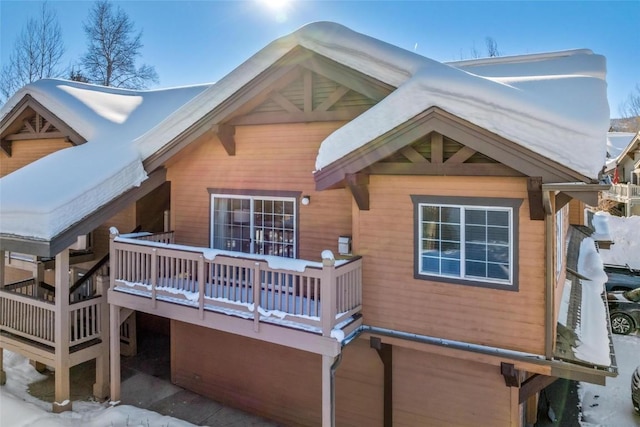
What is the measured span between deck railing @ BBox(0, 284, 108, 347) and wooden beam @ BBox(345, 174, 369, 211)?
6129 mm

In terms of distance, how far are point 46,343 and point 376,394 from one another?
22.3ft

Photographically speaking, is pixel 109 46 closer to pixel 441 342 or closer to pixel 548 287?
pixel 441 342

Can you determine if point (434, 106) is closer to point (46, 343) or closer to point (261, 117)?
point (261, 117)

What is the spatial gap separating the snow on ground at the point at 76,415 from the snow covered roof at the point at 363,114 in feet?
10.6

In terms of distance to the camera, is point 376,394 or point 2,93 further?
point 2,93

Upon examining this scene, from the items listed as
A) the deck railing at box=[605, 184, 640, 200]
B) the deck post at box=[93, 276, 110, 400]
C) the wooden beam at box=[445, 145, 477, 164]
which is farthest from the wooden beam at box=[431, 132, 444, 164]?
the deck railing at box=[605, 184, 640, 200]

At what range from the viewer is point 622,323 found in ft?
47.0

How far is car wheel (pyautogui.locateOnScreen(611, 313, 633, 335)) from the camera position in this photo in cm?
1428

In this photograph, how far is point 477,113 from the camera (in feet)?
19.1

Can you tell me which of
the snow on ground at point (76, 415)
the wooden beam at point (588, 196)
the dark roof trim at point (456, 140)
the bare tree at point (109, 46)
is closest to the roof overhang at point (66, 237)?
the snow on ground at point (76, 415)

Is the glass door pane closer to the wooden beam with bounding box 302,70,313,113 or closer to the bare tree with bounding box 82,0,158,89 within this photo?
the wooden beam with bounding box 302,70,313,113

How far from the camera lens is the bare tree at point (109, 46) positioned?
90.5 feet

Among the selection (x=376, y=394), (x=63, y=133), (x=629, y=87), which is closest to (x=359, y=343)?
(x=376, y=394)

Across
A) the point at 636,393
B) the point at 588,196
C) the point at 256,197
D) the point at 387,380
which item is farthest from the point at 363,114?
the point at 636,393
